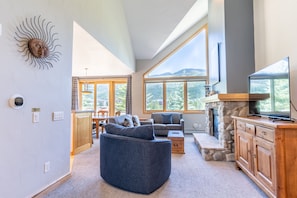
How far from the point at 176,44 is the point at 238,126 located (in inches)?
190

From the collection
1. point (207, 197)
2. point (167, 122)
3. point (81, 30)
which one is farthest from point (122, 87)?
point (207, 197)

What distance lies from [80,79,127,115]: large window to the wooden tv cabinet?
19.3 feet

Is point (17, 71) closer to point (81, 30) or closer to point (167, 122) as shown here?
point (81, 30)

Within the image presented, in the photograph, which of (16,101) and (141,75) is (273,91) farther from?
(141,75)

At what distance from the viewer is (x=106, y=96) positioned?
8.00m

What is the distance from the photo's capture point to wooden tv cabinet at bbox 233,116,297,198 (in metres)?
1.83

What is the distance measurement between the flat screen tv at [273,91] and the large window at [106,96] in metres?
5.42

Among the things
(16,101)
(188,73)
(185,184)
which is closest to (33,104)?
(16,101)

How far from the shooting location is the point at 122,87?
7891 millimetres

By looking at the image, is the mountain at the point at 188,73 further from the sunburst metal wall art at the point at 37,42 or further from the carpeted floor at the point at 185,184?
the sunburst metal wall art at the point at 37,42

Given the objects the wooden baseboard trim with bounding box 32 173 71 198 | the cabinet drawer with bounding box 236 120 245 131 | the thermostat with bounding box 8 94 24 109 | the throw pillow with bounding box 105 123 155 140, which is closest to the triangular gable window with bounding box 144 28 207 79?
the cabinet drawer with bounding box 236 120 245 131

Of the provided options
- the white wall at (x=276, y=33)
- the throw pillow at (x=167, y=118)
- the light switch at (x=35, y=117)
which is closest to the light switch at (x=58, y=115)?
the light switch at (x=35, y=117)

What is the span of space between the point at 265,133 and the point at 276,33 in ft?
6.37

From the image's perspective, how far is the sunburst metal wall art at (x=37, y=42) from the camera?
201 cm
